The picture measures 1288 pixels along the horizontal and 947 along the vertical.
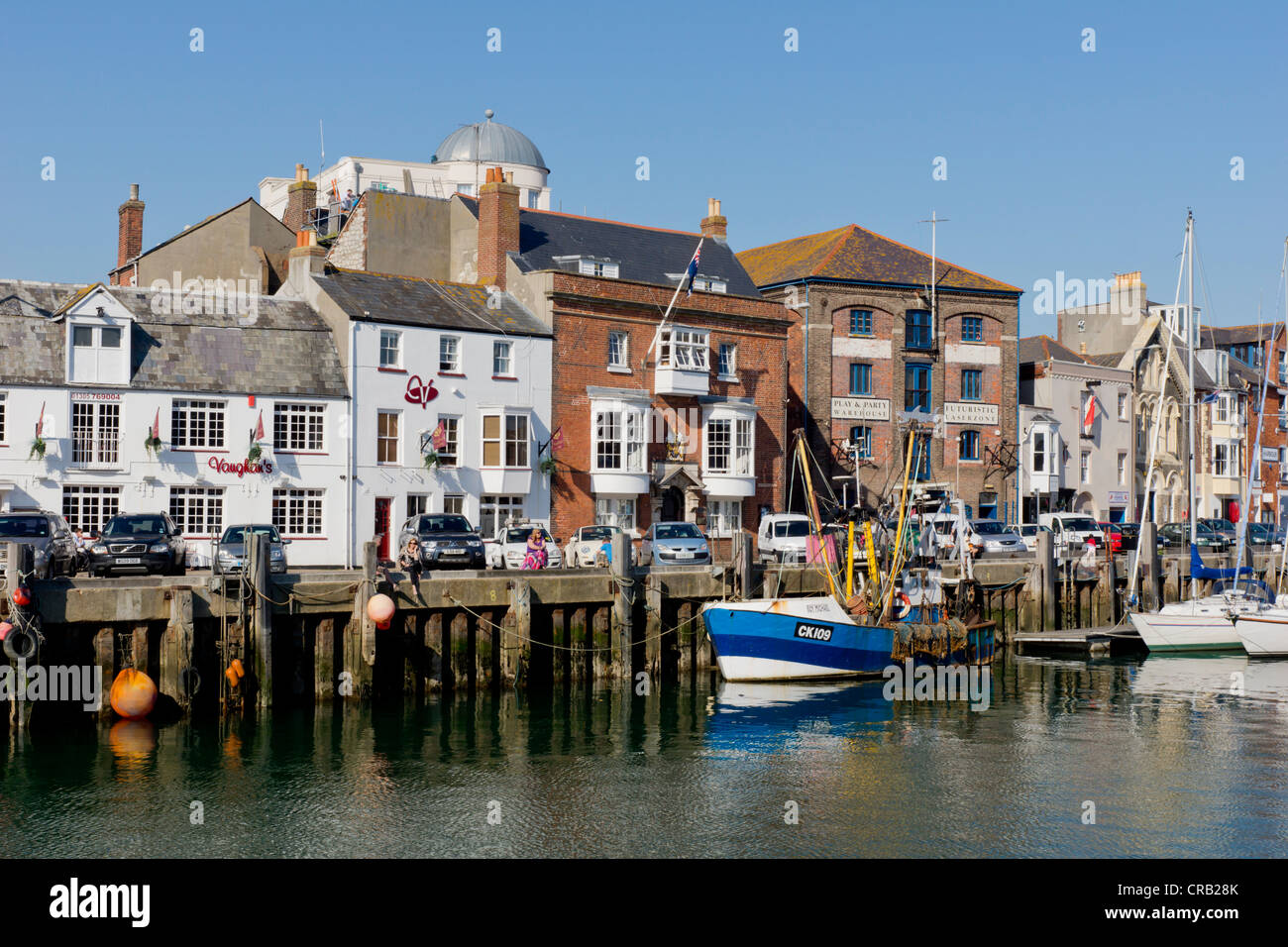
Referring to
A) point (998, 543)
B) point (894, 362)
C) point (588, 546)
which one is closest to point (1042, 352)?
point (894, 362)

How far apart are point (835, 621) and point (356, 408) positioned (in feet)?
70.7

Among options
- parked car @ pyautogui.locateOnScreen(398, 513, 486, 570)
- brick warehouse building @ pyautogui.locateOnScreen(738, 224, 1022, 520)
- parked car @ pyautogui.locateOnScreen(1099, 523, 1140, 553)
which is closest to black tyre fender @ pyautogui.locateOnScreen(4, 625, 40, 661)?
parked car @ pyautogui.locateOnScreen(398, 513, 486, 570)

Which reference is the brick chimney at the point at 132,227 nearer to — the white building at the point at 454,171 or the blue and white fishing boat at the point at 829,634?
the white building at the point at 454,171

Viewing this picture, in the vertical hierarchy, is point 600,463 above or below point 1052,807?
above

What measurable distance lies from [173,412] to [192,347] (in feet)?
8.88

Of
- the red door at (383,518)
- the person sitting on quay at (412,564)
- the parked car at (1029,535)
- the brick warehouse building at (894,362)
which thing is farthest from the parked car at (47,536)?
the brick warehouse building at (894,362)

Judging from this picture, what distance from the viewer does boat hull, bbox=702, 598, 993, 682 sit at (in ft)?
114

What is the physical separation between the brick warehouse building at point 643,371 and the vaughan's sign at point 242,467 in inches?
459

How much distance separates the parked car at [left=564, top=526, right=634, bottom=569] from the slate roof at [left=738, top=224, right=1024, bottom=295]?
25.4 m

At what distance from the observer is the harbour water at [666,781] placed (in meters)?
20.3
